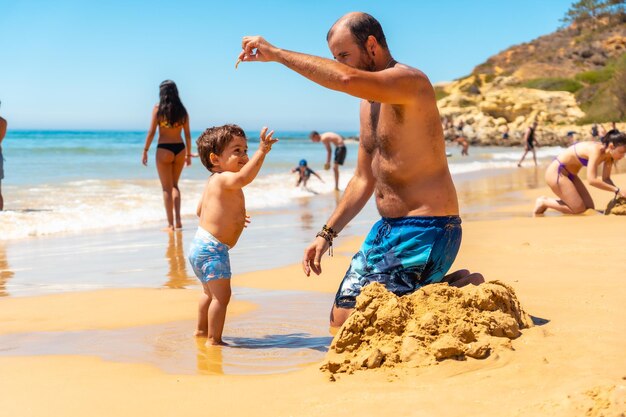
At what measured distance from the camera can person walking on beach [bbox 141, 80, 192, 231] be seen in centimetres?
960

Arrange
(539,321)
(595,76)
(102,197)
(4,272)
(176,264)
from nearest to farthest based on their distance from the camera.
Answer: (539,321)
(4,272)
(176,264)
(102,197)
(595,76)

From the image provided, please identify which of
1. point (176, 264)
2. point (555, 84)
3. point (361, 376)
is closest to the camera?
point (361, 376)

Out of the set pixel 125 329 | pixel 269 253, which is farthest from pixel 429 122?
pixel 269 253

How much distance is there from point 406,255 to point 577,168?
684 centimetres

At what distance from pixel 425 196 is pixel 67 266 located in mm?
4494

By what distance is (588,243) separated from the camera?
6422 mm

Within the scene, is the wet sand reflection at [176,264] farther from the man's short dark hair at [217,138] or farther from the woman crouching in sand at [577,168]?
the woman crouching in sand at [577,168]

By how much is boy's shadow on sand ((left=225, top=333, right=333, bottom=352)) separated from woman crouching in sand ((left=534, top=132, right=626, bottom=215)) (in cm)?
603

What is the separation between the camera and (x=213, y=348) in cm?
416

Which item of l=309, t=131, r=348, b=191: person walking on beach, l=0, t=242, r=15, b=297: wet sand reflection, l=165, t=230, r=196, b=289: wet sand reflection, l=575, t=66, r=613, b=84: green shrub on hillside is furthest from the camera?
l=575, t=66, r=613, b=84: green shrub on hillside

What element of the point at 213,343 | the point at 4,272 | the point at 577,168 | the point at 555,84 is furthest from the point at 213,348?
the point at 555,84

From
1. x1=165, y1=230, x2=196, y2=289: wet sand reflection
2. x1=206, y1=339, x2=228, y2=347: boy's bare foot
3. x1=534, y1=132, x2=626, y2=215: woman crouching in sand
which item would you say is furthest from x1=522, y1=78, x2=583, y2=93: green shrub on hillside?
x1=206, y1=339, x2=228, y2=347: boy's bare foot

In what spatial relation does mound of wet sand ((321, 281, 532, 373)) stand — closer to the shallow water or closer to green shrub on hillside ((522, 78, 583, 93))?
the shallow water

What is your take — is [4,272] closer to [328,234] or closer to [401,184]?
[328,234]
